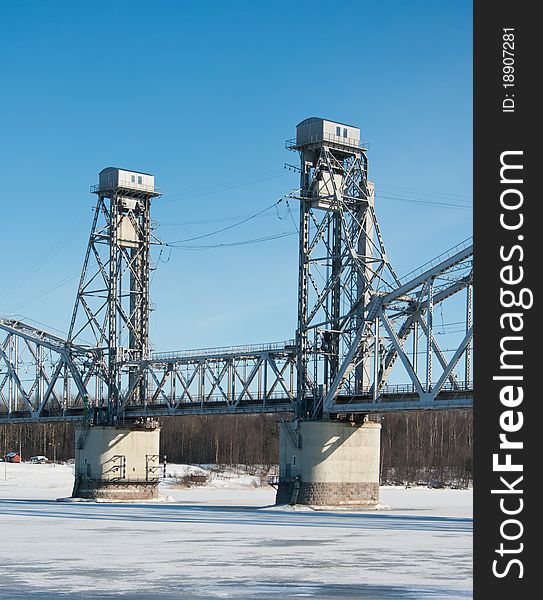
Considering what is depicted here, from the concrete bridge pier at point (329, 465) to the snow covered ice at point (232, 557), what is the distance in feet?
35.7

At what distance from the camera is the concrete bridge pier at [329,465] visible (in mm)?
67312

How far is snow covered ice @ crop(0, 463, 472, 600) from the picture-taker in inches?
938

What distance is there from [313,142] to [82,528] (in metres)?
35.5

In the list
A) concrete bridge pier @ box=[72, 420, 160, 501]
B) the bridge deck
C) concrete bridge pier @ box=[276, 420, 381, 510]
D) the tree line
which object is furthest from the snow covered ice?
the tree line

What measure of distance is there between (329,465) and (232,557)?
120 ft

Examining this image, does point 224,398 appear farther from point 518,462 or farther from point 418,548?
point 518,462

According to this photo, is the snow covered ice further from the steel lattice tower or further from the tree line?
the tree line

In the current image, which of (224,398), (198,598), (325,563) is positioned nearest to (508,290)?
(198,598)

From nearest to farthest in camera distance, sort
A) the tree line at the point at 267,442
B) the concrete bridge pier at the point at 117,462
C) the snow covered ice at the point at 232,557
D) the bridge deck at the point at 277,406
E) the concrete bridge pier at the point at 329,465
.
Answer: the snow covered ice at the point at 232,557, the bridge deck at the point at 277,406, the concrete bridge pier at the point at 329,465, the concrete bridge pier at the point at 117,462, the tree line at the point at 267,442

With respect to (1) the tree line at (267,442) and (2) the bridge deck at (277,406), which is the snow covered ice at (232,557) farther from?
(1) the tree line at (267,442)

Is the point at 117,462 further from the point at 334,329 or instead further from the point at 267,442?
the point at 267,442

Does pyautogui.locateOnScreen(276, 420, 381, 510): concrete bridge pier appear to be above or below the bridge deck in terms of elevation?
below

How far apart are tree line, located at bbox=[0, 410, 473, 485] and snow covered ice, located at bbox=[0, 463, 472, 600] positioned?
9019 cm

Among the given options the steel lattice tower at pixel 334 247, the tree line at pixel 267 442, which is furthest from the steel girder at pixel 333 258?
the tree line at pixel 267 442
